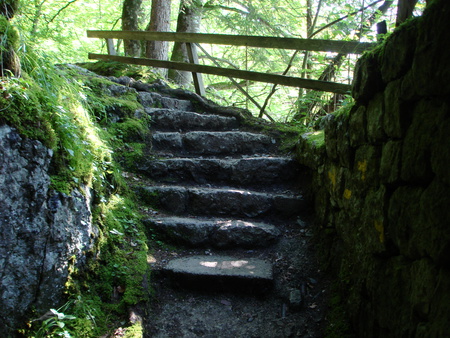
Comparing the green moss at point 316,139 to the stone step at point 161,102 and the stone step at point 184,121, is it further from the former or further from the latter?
the stone step at point 161,102

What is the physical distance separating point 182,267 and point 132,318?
0.65 metres

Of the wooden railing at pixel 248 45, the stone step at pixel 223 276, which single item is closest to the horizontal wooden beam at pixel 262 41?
the wooden railing at pixel 248 45

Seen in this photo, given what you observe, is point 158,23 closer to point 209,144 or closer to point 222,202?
point 209,144

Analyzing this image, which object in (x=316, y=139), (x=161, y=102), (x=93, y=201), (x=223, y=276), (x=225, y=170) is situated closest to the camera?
(x=93, y=201)

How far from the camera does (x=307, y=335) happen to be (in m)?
2.38

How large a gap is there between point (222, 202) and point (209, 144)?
1184 millimetres

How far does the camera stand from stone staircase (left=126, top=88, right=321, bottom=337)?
8.66 ft

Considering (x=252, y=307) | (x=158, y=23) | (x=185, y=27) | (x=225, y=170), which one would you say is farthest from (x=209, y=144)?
(x=185, y=27)

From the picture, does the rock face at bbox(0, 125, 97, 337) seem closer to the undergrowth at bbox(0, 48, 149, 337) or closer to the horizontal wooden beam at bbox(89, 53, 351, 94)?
the undergrowth at bbox(0, 48, 149, 337)

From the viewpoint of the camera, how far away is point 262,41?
201 inches

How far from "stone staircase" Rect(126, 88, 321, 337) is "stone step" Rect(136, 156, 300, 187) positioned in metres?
0.01

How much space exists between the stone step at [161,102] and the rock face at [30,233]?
3.44 meters

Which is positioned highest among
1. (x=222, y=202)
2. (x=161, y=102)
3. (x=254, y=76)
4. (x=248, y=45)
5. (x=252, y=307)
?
(x=248, y=45)

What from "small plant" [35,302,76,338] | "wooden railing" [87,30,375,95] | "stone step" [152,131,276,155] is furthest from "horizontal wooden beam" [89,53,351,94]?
"small plant" [35,302,76,338]
